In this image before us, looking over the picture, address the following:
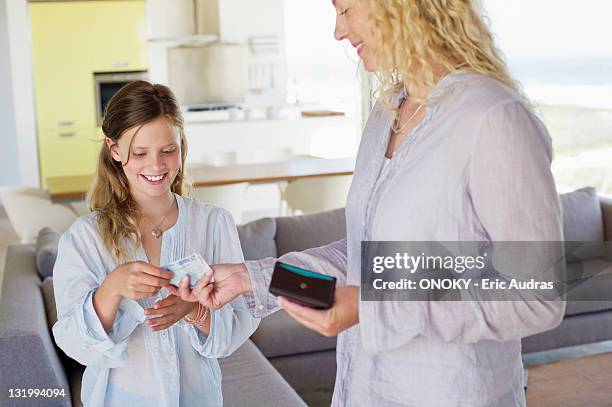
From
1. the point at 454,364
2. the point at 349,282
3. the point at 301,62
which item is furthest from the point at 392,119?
the point at 301,62

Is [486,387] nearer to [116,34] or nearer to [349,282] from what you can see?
[349,282]

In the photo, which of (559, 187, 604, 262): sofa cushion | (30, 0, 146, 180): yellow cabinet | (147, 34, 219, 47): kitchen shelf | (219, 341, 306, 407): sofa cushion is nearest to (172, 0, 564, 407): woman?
(219, 341, 306, 407): sofa cushion

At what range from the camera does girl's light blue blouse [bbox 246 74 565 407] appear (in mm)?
1117

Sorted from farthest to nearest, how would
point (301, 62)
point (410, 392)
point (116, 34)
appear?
1. point (301, 62)
2. point (116, 34)
3. point (410, 392)

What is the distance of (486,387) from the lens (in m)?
1.23

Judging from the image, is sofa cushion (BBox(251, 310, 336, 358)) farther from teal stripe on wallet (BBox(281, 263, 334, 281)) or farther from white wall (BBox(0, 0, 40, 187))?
white wall (BBox(0, 0, 40, 187))

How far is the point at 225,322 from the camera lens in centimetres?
175

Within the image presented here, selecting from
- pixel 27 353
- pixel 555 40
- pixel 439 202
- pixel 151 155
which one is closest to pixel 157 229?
pixel 151 155

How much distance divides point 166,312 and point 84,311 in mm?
177

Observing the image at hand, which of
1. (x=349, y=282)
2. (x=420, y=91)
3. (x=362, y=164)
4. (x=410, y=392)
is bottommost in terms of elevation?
(x=410, y=392)

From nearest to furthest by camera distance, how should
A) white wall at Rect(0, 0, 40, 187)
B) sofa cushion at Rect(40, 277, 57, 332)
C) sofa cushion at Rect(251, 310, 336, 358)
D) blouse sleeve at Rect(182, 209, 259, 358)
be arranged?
blouse sleeve at Rect(182, 209, 259, 358) → sofa cushion at Rect(40, 277, 57, 332) → sofa cushion at Rect(251, 310, 336, 358) → white wall at Rect(0, 0, 40, 187)

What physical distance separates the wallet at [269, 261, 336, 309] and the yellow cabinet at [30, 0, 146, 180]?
7810mm

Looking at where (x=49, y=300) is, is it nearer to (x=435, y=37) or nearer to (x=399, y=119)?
(x=399, y=119)

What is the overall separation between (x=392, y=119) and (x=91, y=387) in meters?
0.91
